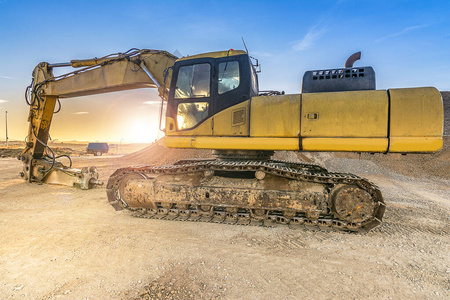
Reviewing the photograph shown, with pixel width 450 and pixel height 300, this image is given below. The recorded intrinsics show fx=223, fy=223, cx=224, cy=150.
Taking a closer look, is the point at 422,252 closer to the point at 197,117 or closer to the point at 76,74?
the point at 197,117

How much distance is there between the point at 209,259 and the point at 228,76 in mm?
3487

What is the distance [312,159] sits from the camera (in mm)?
17625

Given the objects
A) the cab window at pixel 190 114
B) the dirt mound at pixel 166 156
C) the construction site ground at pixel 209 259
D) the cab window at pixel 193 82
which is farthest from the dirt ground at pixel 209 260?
the dirt mound at pixel 166 156

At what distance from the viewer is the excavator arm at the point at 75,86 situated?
634 centimetres

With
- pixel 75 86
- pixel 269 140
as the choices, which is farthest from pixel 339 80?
pixel 75 86

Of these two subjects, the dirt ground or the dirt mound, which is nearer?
the dirt ground

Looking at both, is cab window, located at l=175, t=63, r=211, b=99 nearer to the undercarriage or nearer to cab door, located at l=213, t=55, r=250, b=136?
cab door, located at l=213, t=55, r=250, b=136

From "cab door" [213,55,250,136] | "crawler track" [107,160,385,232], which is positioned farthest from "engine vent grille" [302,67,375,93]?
"crawler track" [107,160,385,232]

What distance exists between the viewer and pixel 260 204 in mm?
4250

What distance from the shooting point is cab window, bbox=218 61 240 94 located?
15.4ft

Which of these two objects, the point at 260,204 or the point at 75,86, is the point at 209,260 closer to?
the point at 260,204

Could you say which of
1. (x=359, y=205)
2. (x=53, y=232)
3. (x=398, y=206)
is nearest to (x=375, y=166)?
(x=398, y=206)

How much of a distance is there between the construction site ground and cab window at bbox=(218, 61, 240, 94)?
2.83 m

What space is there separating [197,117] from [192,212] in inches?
79.5
